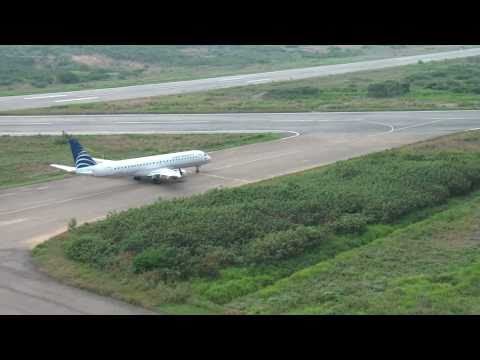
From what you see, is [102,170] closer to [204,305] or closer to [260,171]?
[260,171]

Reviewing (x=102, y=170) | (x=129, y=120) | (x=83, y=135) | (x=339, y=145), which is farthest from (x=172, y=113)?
(x=102, y=170)

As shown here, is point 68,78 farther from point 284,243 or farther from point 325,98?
point 284,243

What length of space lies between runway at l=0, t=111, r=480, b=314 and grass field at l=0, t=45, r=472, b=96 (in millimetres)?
35595

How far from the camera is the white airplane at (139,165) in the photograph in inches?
2458

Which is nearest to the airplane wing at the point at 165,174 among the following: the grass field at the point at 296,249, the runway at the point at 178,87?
the grass field at the point at 296,249

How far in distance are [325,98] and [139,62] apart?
201ft

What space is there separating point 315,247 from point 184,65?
384 feet

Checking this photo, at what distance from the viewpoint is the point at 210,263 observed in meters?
42.5

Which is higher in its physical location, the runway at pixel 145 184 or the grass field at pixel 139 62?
the grass field at pixel 139 62

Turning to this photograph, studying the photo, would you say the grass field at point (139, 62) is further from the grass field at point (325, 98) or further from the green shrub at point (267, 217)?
the green shrub at point (267, 217)

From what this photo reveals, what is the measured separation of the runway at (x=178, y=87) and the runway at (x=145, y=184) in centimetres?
1405

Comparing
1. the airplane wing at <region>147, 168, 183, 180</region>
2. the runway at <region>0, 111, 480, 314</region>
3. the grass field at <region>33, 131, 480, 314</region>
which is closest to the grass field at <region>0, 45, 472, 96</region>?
the runway at <region>0, 111, 480, 314</region>

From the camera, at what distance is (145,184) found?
6500 centimetres

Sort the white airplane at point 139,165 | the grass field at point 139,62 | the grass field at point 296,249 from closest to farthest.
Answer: the grass field at point 296,249, the white airplane at point 139,165, the grass field at point 139,62
